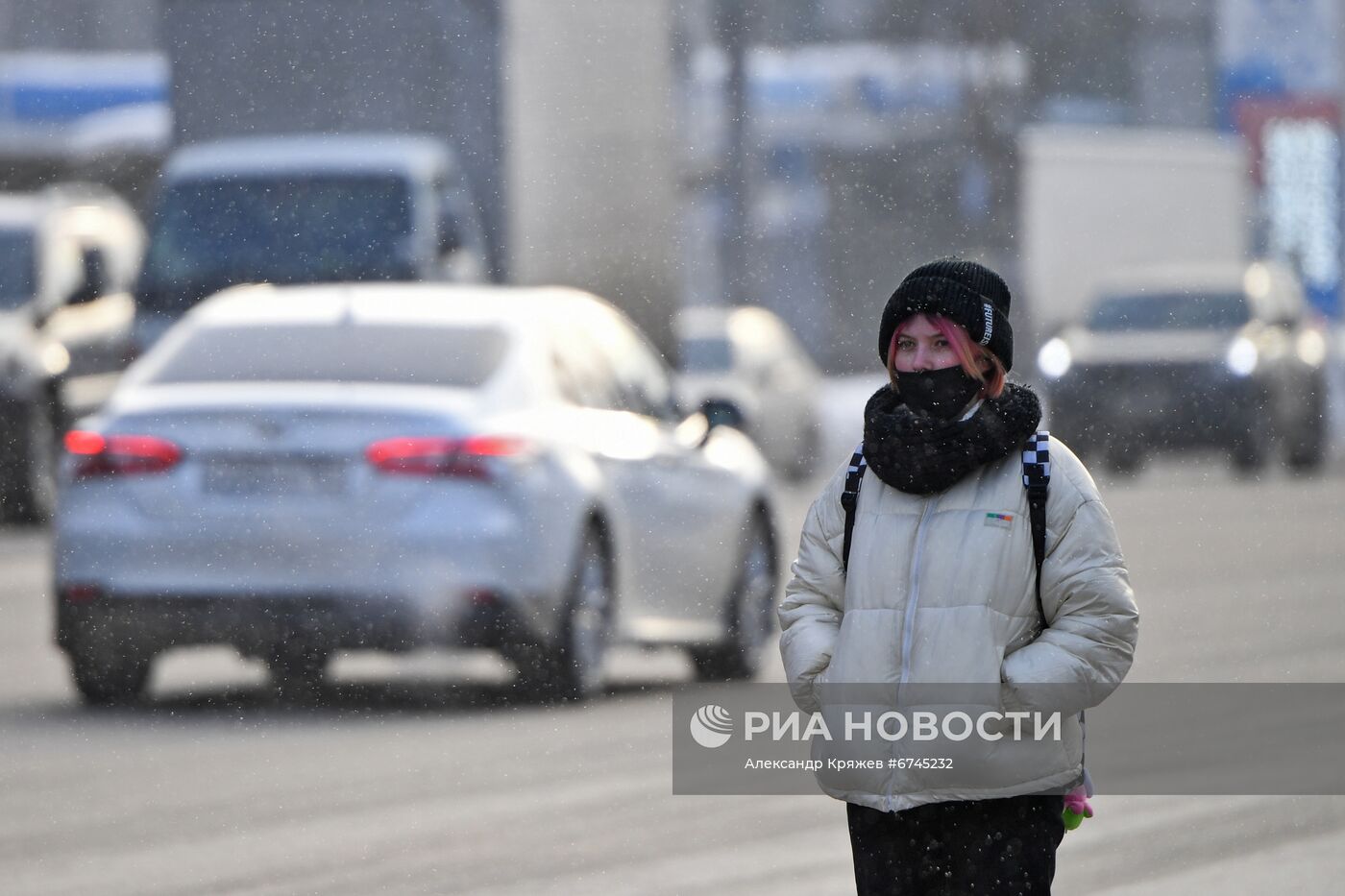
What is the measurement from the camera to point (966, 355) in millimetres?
3779

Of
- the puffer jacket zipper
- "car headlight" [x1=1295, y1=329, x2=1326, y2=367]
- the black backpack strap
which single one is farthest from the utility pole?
the puffer jacket zipper

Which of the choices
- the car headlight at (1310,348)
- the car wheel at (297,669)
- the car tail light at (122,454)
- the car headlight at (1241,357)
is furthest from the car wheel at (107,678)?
the car headlight at (1310,348)

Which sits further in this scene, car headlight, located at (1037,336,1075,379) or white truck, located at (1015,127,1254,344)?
white truck, located at (1015,127,1254,344)

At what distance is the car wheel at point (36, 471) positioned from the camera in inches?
620

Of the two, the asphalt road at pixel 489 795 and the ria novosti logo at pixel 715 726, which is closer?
the asphalt road at pixel 489 795

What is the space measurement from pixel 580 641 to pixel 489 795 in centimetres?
142

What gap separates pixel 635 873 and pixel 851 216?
2796mm

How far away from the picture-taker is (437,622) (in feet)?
26.7

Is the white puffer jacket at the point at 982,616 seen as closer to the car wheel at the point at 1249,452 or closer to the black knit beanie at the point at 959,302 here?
the black knit beanie at the point at 959,302

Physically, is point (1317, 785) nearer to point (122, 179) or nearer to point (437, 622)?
point (437, 622)

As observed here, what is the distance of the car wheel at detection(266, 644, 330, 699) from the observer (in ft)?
27.9

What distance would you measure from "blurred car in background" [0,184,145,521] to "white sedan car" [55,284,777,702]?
12.6ft

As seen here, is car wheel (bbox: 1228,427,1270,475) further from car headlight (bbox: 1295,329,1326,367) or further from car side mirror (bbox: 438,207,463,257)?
car side mirror (bbox: 438,207,463,257)

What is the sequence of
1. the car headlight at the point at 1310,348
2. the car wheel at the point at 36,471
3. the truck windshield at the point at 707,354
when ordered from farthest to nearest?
the car wheel at the point at 36,471 < the truck windshield at the point at 707,354 < the car headlight at the point at 1310,348
